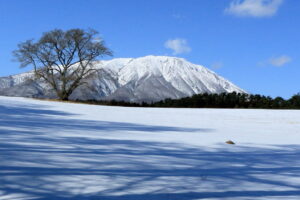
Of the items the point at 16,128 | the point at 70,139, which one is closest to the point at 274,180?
the point at 70,139

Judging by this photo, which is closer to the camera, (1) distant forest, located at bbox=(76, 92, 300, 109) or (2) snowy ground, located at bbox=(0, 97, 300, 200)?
(2) snowy ground, located at bbox=(0, 97, 300, 200)

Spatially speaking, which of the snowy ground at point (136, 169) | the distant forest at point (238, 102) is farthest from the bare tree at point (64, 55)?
the snowy ground at point (136, 169)

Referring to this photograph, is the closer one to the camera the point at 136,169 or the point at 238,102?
the point at 136,169

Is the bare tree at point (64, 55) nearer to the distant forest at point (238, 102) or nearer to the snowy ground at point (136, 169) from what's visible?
the distant forest at point (238, 102)

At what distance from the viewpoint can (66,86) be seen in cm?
2583

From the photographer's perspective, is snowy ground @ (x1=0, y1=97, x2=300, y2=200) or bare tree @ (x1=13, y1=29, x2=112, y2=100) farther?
bare tree @ (x1=13, y1=29, x2=112, y2=100)

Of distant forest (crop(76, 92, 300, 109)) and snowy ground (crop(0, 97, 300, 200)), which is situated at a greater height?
distant forest (crop(76, 92, 300, 109))

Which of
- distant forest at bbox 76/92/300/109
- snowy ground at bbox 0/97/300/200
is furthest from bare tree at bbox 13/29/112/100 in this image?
snowy ground at bbox 0/97/300/200

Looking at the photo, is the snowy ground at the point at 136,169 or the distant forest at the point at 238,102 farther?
the distant forest at the point at 238,102

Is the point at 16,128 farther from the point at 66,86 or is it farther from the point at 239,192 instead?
the point at 66,86

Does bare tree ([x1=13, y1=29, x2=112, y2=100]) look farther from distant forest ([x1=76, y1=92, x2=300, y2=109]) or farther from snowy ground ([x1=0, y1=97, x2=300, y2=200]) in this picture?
snowy ground ([x1=0, y1=97, x2=300, y2=200])

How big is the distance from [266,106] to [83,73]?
14.5 metres

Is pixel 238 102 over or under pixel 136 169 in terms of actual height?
over

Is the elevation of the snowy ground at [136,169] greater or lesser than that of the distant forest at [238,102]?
lesser
